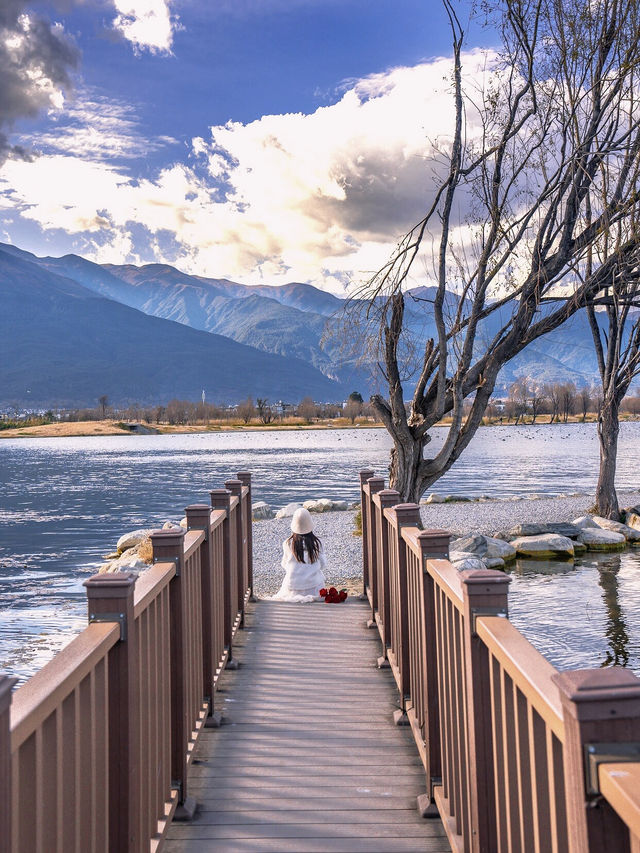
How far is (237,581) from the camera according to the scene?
22.5 ft

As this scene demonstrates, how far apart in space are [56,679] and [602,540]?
14.5m

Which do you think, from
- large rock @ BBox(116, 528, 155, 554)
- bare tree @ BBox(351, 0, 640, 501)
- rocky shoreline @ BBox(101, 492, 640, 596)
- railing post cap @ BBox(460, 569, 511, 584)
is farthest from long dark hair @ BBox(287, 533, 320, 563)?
large rock @ BBox(116, 528, 155, 554)

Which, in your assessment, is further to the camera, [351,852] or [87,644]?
[351,852]

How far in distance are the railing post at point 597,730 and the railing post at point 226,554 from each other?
15.2 ft

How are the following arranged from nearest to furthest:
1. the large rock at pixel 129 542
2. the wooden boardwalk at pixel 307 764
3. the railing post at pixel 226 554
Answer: the wooden boardwalk at pixel 307 764 < the railing post at pixel 226 554 < the large rock at pixel 129 542

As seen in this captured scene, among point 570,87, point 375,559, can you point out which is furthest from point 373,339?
point 375,559

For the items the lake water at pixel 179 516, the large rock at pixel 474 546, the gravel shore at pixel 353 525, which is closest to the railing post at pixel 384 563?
the lake water at pixel 179 516

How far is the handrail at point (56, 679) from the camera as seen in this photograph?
154cm

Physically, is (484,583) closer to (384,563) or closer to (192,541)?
(192,541)

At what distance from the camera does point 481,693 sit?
7.82 feet

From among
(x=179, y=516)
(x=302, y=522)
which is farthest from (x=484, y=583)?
(x=179, y=516)

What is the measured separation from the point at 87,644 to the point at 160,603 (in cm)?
108

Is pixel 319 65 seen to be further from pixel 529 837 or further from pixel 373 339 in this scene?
pixel 529 837

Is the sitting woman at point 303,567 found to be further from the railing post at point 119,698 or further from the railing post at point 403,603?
the railing post at point 119,698
